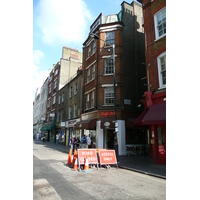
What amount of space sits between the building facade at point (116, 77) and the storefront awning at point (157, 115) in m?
5.91

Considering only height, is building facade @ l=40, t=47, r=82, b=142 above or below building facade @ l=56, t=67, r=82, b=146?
above

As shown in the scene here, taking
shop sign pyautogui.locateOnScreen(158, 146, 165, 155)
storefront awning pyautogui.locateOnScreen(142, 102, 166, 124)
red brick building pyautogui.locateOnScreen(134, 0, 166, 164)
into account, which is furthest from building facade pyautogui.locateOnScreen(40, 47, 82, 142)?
shop sign pyautogui.locateOnScreen(158, 146, 165, 155)

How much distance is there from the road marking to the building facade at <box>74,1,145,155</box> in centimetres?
1074

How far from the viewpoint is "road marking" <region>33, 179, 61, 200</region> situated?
194 inches

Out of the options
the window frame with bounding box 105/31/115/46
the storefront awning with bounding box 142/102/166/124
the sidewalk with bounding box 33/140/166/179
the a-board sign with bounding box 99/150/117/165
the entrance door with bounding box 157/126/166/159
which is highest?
the window frame with bounding box 105/31/115/46

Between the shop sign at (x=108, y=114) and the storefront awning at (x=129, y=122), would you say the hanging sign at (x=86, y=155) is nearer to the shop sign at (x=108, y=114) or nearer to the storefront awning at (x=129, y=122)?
the storefront awning at (x=129, y=122)

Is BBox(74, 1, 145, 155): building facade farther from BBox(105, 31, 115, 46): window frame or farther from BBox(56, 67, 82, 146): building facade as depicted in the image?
BBox(56, 67, 82, 146): building facade

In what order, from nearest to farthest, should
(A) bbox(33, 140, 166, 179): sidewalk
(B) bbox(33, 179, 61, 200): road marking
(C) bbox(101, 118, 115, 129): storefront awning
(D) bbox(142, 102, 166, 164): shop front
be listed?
(B) bbox(33, 179, 61, 200): road marking < (A) bbox(33, 140, 166, 179): sidewalk < (D) bbox(142, 102, 166, 164): shop front < (C) bbox(101, 118, 115, 129): storefront awning

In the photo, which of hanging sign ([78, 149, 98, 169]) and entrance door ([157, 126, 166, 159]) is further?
entrance door ([157, 126, 166, 159])

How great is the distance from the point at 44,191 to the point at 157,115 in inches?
299

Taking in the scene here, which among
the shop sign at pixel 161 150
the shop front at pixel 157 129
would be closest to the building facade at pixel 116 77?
the shop front at pixel 157 129

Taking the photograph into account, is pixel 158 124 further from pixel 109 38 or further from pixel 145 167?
pixel 109 38
